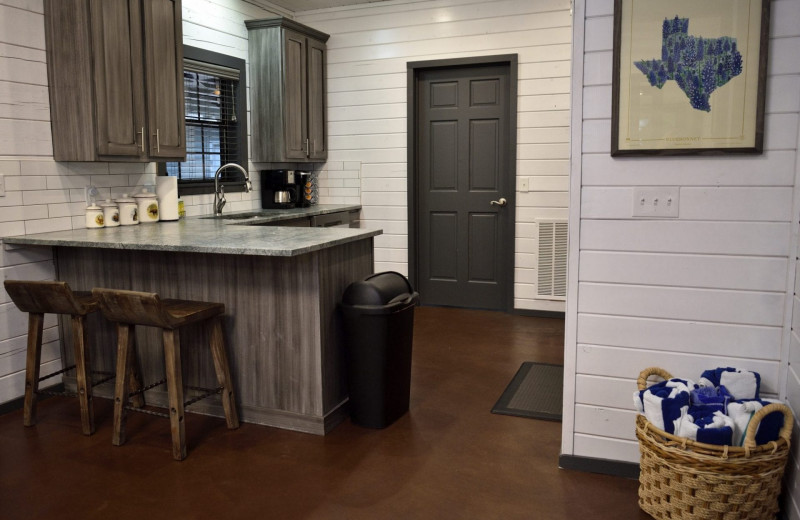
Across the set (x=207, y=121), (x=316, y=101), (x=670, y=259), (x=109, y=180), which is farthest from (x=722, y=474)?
(x=316, y=101)

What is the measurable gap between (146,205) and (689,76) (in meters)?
3.37

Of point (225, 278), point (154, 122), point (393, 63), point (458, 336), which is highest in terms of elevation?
point (393, 63)

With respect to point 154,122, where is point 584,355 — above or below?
below

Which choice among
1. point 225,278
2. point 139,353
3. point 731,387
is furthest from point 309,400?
point 731,387

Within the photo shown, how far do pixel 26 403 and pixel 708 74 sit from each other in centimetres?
353

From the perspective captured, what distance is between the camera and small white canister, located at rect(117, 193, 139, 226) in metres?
4.14

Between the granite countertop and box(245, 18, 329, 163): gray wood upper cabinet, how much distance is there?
1.67m

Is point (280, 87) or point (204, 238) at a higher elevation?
point (280, 87)

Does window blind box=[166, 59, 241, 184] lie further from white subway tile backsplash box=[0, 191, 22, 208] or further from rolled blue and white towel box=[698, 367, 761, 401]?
rolled blue and white towel box=[698, 367, 761, 401]

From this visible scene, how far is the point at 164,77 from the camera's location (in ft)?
13.7

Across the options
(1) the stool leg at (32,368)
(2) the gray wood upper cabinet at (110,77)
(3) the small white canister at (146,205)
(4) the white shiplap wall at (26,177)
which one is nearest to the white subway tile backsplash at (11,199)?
(4) the white shiplap wall at (26,177)

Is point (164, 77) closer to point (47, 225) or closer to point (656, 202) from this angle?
point (47, 225)

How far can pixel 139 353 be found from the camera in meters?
3.66

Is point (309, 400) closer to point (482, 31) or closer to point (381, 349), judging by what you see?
point (381, 349)
